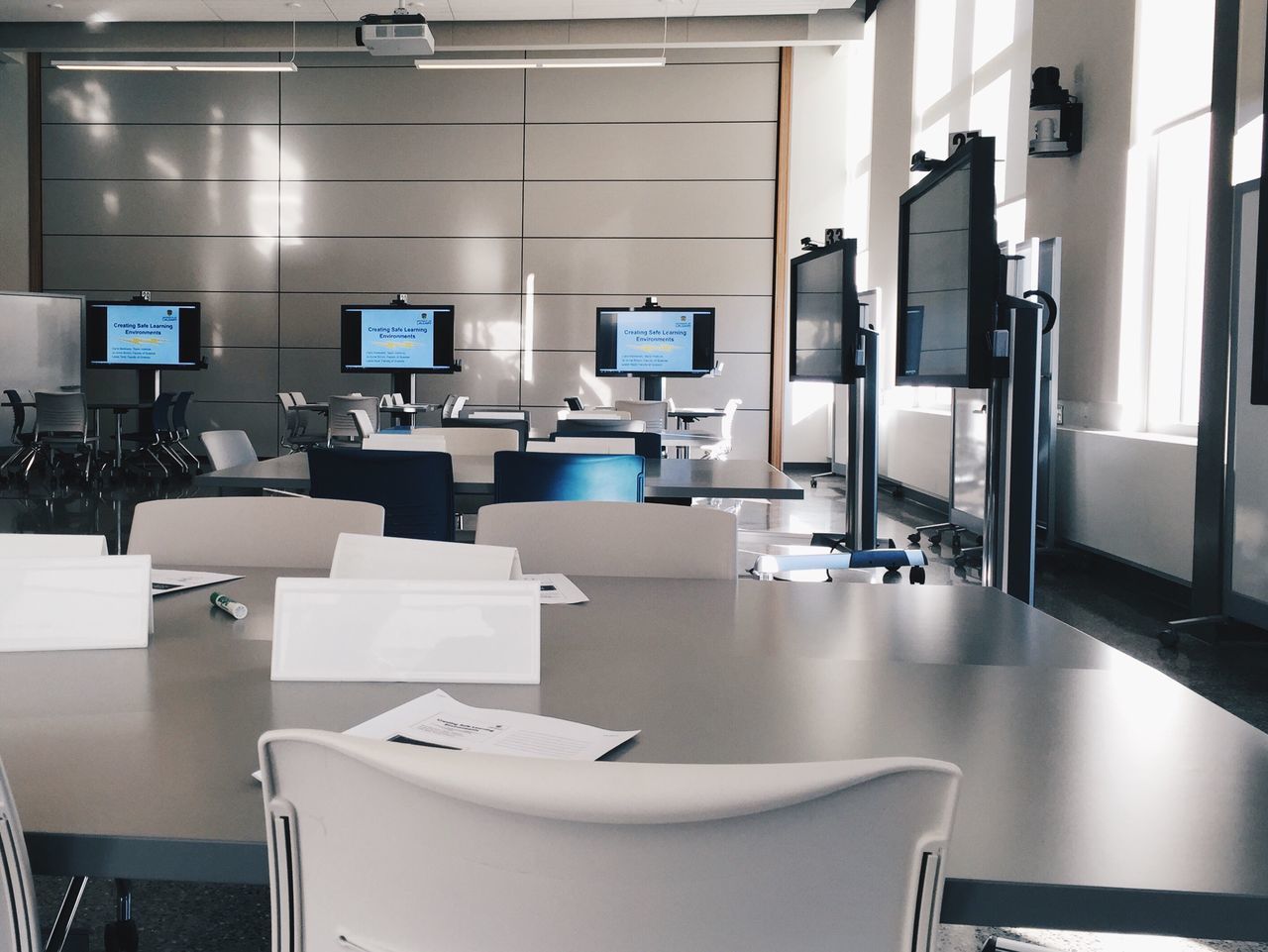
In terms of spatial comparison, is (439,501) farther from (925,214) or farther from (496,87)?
(496,87)

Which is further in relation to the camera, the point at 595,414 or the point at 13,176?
the point at 13,176

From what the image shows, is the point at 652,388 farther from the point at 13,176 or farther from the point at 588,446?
the point at 13,176

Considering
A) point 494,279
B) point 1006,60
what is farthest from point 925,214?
point 494,279

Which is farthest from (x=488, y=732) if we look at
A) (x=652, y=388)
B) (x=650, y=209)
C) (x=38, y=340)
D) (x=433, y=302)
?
(x=38, y=340)

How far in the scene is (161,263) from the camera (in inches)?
401

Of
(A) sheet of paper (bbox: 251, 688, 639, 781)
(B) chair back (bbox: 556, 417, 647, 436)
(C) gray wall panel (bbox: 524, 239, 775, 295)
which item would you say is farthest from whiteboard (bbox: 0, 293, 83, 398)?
(A) sheet of paper (bbox: 251, 688, 639, 781)

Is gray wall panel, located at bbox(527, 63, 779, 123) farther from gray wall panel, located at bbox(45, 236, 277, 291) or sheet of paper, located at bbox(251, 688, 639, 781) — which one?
sheet of paper, located at bbox(251, 688, 639, 781)

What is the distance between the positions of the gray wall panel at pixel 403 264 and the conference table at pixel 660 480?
665cm

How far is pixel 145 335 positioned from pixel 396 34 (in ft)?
11.5

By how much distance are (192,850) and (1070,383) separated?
5.67 meters

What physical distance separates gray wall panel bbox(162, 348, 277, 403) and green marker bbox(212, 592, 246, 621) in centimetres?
925

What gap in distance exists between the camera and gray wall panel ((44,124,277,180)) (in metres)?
10.0

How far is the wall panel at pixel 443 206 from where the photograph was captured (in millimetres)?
9883

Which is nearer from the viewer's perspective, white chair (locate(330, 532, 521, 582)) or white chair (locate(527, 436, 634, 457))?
white chair (locate(330, 532, 521, 582))
